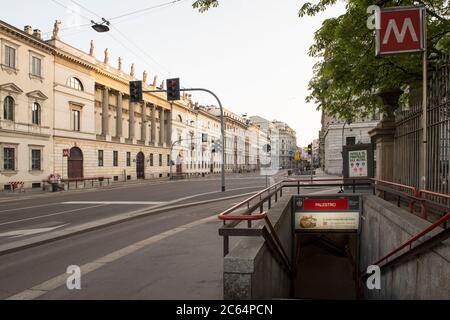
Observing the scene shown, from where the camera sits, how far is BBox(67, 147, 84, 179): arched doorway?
37719 mm

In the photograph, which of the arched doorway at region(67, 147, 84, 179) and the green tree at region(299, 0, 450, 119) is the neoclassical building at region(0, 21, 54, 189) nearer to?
the arched doorway at region(67, 147, 84, 179)

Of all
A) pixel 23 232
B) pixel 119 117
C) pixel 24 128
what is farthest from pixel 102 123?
pixel 23 232

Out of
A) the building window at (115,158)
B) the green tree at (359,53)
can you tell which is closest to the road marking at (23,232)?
the green tree at (359,53)

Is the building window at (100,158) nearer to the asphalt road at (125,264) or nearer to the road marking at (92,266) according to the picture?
the asphalt road at (125,264)

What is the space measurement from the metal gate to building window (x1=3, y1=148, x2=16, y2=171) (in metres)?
30.2

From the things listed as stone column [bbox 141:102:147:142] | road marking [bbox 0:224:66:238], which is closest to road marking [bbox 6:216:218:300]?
road marking [bbox 0:224:66:238]

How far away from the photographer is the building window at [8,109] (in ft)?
97.1

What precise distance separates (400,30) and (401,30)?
2cm

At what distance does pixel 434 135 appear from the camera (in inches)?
314

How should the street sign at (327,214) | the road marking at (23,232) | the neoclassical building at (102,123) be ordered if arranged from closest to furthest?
the road marking at (23,232) → the street sign at (327,214) → the neoclassical building at (102,123)

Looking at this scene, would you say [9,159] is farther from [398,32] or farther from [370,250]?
[398,32]

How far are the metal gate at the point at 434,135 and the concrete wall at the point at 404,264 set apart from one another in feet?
3.81

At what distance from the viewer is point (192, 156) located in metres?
73.8
